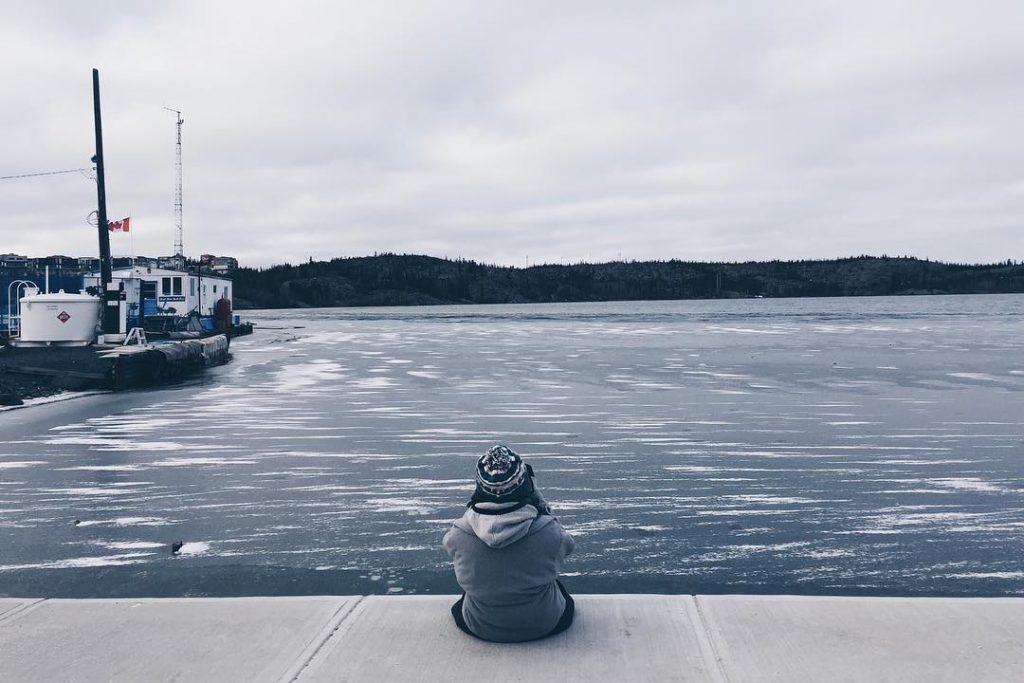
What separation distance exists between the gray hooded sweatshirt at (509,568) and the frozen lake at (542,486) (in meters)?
1.32

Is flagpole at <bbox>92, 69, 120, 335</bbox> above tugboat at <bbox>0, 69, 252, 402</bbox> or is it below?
above

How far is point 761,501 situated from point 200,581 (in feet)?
16.8

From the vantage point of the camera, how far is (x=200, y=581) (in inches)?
235

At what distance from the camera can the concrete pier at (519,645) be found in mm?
4180

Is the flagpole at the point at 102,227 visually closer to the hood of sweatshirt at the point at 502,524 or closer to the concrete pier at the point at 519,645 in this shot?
the concrete pier at the point at 519,645

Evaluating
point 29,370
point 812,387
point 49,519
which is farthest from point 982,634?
point 29,370

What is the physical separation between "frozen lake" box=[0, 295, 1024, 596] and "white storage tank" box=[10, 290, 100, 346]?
12428 mm

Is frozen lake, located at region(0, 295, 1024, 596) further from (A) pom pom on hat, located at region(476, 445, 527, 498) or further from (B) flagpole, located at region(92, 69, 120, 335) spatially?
A: (B) flagpole, located at region(92, 69, 120, 335)

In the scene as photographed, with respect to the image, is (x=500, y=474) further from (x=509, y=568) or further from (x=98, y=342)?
(x=98, y=342)

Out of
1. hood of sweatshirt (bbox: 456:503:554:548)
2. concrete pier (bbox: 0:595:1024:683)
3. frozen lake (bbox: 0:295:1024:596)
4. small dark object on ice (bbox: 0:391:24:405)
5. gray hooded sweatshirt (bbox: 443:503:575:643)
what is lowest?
small dark object on ice (bbox: 0:391:24:405)

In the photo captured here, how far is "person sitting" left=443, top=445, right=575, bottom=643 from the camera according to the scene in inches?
174

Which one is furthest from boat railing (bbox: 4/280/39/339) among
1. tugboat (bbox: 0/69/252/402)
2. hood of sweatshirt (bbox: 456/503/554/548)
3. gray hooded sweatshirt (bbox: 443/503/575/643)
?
hood of sweatshirt (bbox: 456/503/554/548)

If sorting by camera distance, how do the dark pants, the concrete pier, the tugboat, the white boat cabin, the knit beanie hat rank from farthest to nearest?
the white boat cabin, the tugboat, the dark pants, the knit beanie hat, the concrete pier

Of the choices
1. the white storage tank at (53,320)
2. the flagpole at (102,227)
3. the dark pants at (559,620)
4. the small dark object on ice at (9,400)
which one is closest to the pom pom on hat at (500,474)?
the dark pants at (559,620)
